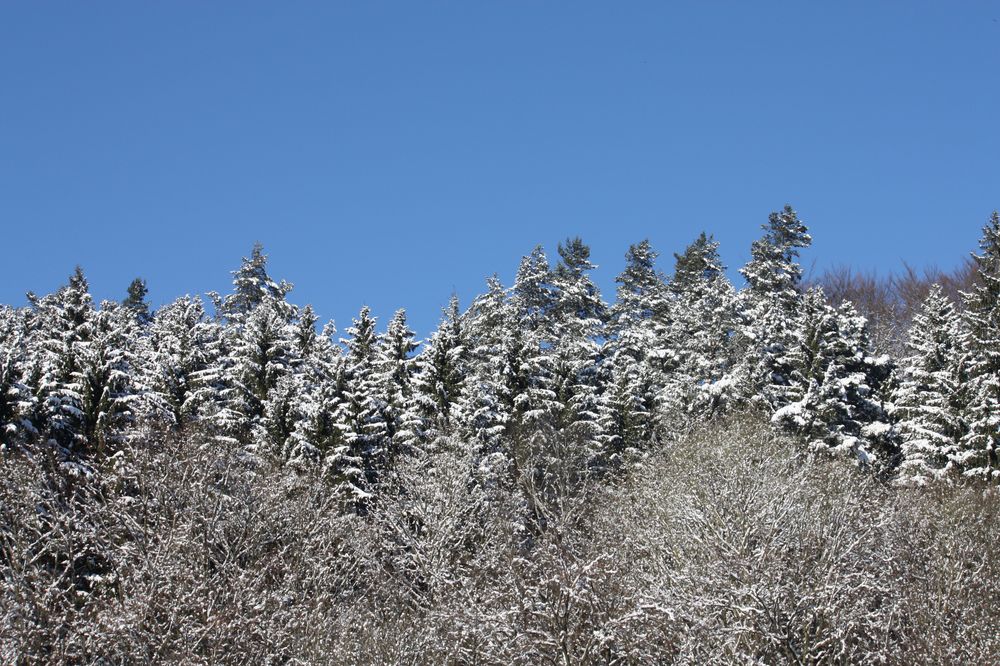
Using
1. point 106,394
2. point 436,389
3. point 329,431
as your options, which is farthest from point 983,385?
point 106,394

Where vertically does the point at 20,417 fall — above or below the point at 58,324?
below

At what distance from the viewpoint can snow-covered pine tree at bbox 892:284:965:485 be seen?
39906mm

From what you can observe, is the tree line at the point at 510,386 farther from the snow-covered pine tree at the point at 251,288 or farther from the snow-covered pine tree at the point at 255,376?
the snow-covered pine tree at the point at 251,288

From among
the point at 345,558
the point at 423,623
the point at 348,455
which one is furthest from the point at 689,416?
the point at 423,623

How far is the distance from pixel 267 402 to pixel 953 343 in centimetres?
3059

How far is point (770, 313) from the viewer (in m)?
47.4

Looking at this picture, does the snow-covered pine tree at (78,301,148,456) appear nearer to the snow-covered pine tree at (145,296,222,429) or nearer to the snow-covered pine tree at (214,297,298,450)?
the snow-covered pine tree at (145,296,222,429)

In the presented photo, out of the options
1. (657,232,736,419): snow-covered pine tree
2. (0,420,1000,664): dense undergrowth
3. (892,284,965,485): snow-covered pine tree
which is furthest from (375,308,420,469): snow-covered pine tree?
(892,284,965,485): snow-covered pine tree

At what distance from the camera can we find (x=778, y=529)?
2980 cm

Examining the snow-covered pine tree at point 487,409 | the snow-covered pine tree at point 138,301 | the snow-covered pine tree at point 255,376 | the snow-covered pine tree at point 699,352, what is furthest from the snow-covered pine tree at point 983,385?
the snow-covered pine tree at point 138,301

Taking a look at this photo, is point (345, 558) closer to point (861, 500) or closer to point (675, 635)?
point (675, 635)

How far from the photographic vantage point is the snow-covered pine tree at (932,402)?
131 ft

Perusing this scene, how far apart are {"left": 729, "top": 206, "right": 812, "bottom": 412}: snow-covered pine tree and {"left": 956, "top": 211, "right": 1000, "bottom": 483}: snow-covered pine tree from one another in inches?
305

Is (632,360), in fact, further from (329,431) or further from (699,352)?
(329,431)
